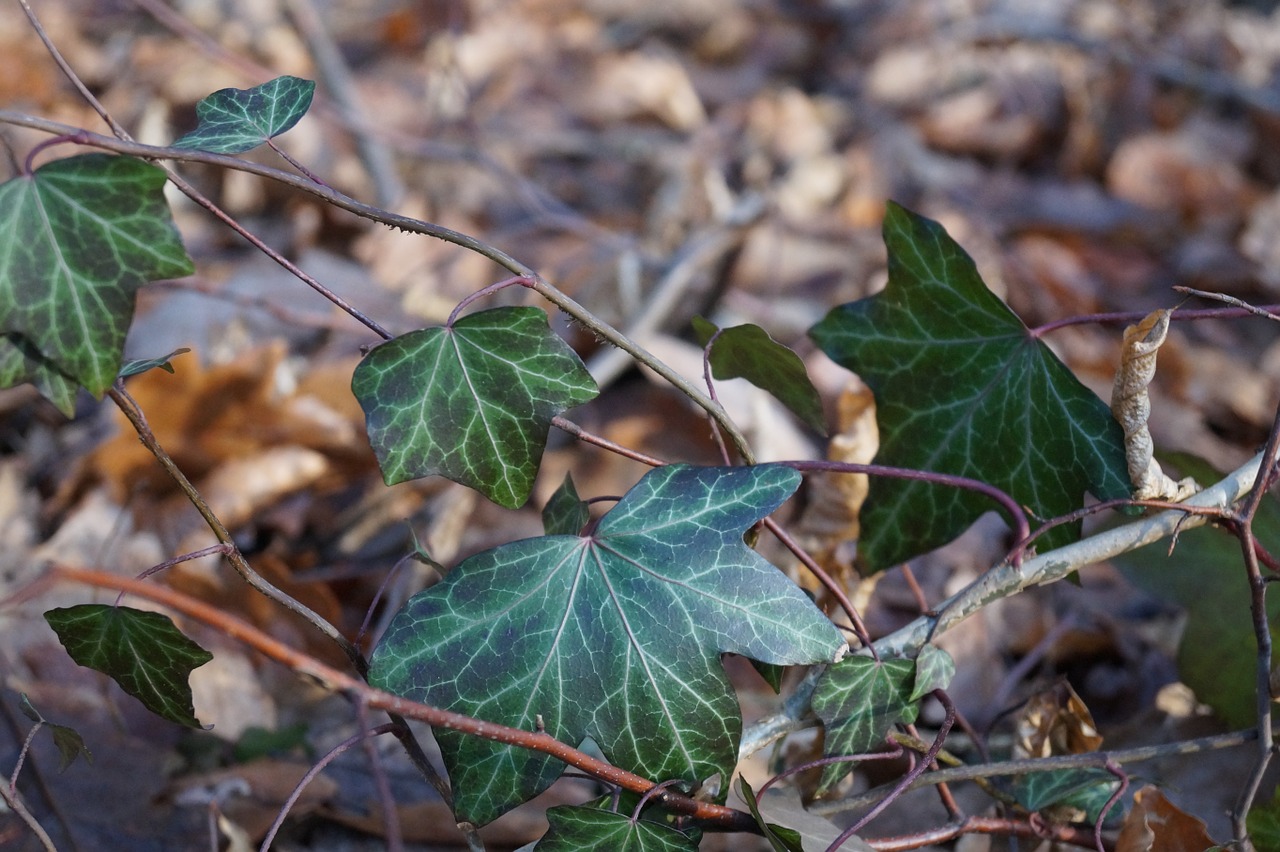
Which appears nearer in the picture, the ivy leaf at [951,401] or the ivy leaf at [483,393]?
the ivy leaf at [483,393]

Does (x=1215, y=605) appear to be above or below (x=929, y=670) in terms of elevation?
below

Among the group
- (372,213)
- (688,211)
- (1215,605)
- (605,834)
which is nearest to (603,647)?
(605,834)

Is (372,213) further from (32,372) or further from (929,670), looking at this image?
(929,670)

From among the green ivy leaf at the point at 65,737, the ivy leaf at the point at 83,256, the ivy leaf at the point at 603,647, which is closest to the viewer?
the ivy leaf at the point at 83,256

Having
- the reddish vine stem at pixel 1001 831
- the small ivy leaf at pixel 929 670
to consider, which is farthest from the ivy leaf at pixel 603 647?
the reddish vine stem at pixel 1001 831

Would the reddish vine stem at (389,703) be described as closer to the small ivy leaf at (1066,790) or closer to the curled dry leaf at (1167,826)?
the small ivy leaf at (1066,790)

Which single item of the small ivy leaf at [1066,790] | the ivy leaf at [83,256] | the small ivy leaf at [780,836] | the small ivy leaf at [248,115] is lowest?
the small ivy leaf at [1066,790]

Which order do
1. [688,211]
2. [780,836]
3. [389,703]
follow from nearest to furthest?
[389,703] < [780,836] < [688,211]
